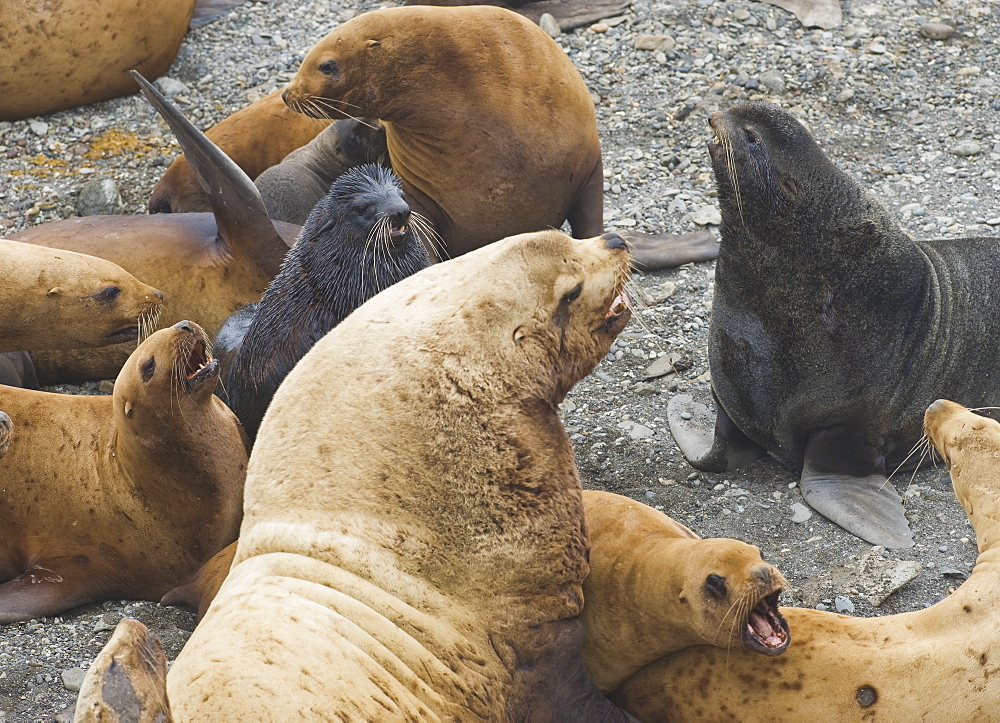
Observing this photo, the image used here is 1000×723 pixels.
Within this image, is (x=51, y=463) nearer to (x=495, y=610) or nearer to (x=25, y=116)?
(x=495, y=610)

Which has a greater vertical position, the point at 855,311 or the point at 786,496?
the point at 855,311

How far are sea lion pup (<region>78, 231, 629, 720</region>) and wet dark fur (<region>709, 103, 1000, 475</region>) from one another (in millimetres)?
1712

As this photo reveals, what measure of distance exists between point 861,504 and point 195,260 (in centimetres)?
316

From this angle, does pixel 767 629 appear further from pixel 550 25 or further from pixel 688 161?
pixel 550 25

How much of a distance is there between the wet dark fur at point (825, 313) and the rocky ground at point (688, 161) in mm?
288

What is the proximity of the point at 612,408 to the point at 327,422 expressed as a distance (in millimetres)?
2561

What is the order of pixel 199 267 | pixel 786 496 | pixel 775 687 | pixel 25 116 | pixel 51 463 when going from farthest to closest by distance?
pixel 25 116
pixel 199 267
pixel 786 496
pixel 51 463
pixel 775 687

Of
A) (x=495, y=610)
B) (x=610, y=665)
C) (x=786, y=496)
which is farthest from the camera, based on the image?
(x=786, y=496)

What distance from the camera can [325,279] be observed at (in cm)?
447

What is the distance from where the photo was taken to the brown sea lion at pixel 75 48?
688cm

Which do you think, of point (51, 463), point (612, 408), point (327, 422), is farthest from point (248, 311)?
point (327, 422)

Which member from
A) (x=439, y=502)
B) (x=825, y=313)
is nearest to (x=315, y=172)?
(x=825, y=313)

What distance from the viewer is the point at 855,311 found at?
465cm

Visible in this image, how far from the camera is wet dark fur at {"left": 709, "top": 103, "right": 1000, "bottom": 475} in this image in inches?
181
